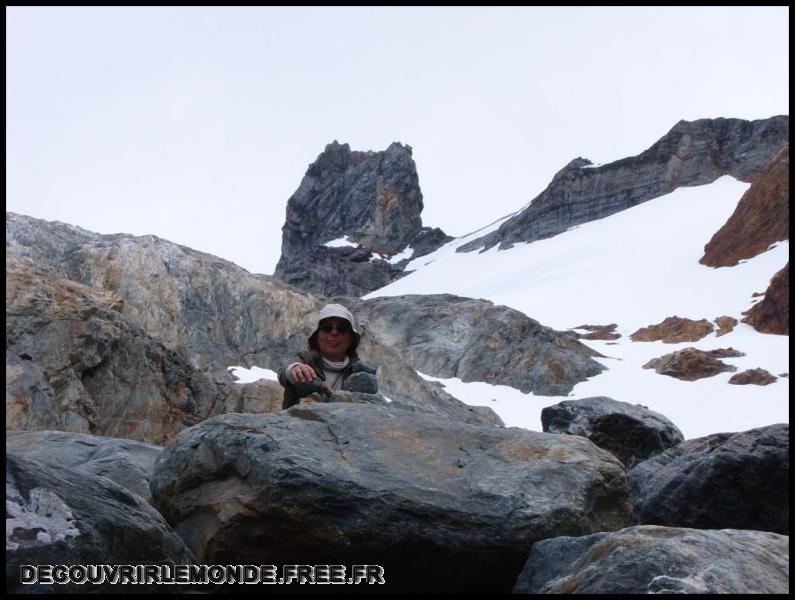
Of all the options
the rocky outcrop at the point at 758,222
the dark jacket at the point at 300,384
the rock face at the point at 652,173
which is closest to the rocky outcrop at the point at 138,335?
the dark jacket at the point at 300,384

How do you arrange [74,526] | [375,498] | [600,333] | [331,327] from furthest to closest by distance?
[600,333] → [331,327] → [375,498] → [74,526]

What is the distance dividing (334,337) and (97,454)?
2.63m

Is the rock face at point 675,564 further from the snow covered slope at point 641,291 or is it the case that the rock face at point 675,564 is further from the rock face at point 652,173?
the rock face at point 652,173

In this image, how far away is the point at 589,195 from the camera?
353 feet

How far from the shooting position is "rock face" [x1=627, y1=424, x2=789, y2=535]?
5324 millimetres

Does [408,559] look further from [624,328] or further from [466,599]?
[624,328]

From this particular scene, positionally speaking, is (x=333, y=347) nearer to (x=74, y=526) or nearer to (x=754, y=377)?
(x=74, y=526)

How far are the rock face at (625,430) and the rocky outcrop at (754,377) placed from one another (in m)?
29.4

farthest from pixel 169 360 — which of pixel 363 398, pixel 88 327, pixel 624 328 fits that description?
pixel 624 328

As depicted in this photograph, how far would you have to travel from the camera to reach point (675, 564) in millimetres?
3156

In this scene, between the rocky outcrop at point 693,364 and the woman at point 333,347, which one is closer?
the woman at point 333,347

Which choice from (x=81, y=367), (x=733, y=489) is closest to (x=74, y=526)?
(x=733, y=489)

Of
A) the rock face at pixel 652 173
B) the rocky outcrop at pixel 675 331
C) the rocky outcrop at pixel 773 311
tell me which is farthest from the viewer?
the rock face at pixel 652 173

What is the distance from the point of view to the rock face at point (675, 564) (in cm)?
308
